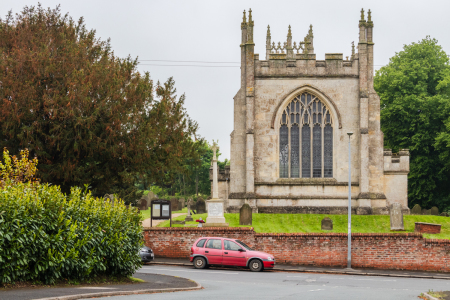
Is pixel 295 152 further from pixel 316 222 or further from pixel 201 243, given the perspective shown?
pixel 201 243

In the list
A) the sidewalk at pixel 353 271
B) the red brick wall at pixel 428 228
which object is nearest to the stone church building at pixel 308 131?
the red brick wall at pixel 428 228

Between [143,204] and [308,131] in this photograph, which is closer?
[308,131]

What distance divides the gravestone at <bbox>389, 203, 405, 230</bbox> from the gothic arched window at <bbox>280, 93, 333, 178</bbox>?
7.75 m

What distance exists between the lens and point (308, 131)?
34438 millimetres

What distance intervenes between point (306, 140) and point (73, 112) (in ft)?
56.5

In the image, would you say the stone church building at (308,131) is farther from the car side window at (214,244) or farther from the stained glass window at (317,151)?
the car side window at (214,244)

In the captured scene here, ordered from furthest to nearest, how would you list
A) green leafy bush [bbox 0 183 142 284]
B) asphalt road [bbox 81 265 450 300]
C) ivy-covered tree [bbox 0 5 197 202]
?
Answer: ivy-covered tree [bbox 0 5 197 202]
asphalt road [bbox 81 265 450 300]
green leafy bush [bbox 0 183 142 284]

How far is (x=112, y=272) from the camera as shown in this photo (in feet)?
46.4

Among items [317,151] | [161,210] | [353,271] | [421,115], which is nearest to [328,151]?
[317,151]

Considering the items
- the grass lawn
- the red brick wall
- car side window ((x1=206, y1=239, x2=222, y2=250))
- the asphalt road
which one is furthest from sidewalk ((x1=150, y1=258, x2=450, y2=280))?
the grass lawn

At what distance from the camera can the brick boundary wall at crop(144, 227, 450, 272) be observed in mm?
22000

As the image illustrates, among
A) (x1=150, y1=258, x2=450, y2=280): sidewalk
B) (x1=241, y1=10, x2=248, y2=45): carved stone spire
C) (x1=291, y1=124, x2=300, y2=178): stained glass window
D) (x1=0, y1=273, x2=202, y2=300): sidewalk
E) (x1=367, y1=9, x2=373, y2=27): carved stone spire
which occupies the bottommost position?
(x1=150, y1=258, x2=450, y2=280): sidewalk

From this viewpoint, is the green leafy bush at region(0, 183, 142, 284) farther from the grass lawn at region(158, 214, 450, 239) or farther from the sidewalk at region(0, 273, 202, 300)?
the grass lawn at region(158, 214, 450, 239)

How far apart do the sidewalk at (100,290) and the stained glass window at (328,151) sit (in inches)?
803
